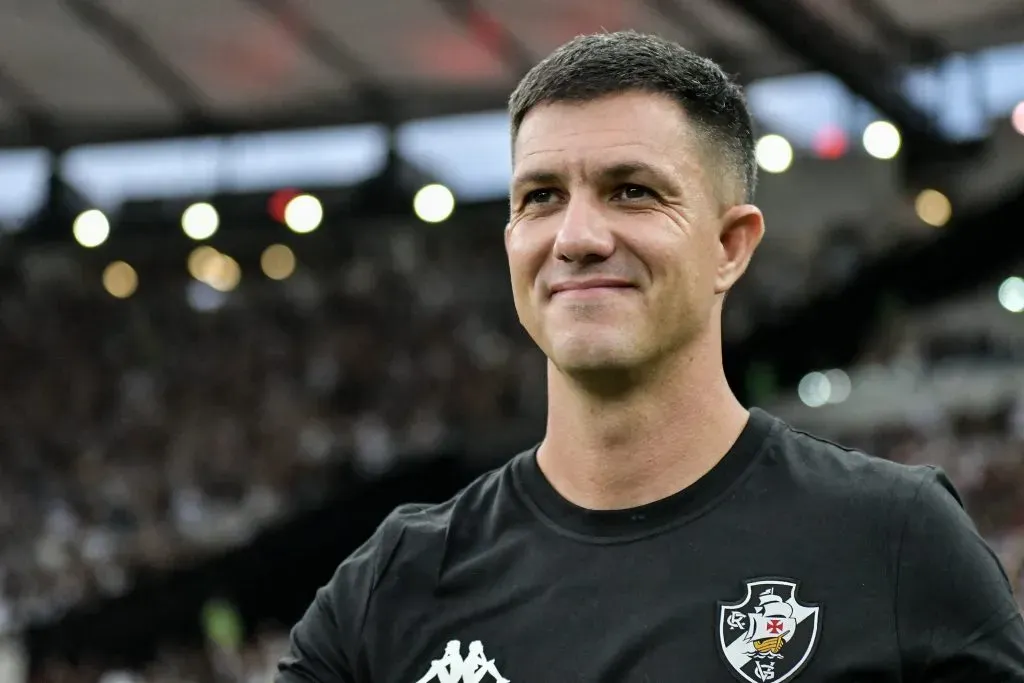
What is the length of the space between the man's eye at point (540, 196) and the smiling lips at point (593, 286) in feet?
0.41

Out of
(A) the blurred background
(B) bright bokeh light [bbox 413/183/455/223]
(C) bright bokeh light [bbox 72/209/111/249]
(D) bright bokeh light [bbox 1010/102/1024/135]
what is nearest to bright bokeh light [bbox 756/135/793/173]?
(A) the blurred background

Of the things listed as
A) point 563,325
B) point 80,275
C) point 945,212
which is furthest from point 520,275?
point 80,275

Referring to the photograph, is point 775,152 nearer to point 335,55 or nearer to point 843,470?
point 335,55

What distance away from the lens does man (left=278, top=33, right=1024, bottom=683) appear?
168 cm

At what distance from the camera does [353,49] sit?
13953 mm

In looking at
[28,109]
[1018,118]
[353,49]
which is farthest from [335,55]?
[1018,118]

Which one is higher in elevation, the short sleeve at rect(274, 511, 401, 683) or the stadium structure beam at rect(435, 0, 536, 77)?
the stadium structure beam at rect(435, 0, 536, 77)

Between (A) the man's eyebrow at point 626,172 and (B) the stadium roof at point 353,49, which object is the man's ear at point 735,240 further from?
(B) the stadium roof at point 353,49

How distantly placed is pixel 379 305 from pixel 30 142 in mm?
4111

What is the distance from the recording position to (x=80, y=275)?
18719mm

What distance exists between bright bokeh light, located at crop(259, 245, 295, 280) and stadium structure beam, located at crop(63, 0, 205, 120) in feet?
10.3

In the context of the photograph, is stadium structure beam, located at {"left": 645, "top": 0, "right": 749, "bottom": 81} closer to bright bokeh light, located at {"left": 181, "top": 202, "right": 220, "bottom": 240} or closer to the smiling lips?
bright bokeh light, located at {"left": 181, "top": 202, "right": 220, "bottom": 240}

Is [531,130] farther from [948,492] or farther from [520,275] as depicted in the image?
[948,492]

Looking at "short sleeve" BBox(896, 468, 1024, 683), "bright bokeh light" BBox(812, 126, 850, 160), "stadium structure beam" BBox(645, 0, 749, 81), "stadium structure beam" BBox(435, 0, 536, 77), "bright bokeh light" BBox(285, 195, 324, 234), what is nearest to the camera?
"short sleeve" BBox(896, 468, 1024, 683)
